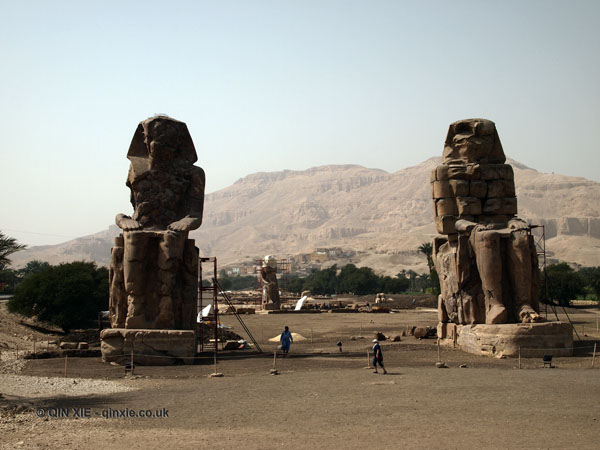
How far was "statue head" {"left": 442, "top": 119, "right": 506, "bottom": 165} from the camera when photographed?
16016 mm

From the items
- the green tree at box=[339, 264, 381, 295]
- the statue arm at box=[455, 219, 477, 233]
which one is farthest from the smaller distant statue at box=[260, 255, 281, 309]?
the green tree at box=[339, 264, 381, 295]

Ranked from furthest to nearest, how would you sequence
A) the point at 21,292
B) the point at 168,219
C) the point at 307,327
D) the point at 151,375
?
the point at 307,327 → the point at 21,292 → the point at 168,219 → the point at 151,375

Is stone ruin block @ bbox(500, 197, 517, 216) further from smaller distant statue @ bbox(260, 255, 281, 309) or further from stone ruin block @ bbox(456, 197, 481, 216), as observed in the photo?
smaller distant statue @ bbox(260, 255, 281, 309)

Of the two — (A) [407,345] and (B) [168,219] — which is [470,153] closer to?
(A) [407,345]

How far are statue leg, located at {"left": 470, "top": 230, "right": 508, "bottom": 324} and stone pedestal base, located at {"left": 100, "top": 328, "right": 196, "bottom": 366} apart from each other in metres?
5.73

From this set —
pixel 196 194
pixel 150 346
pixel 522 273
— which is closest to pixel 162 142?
pixel 196 194

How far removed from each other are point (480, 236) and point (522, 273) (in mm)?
1057

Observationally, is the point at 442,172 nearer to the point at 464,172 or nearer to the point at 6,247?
the point at 464,172

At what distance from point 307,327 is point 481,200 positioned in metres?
11.9

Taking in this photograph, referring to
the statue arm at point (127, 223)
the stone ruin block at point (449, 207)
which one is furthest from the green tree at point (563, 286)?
the statue arm at point (127, 223)

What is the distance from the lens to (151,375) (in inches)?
→ 477

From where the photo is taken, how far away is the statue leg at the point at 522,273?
13945mm

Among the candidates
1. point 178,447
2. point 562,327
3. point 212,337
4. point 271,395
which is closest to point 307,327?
point 212,337

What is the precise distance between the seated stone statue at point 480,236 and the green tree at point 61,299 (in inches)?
466
